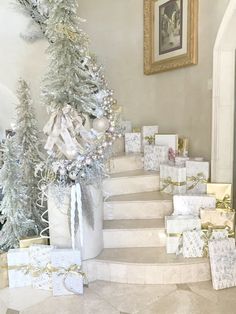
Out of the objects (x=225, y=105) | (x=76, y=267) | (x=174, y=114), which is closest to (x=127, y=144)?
(x=174, y=114)

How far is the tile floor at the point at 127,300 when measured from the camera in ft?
7.38

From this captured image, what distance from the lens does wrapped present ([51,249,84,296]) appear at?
8.07 feet

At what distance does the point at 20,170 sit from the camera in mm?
2871

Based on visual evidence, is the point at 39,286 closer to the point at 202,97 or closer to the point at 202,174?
the point at 202,174

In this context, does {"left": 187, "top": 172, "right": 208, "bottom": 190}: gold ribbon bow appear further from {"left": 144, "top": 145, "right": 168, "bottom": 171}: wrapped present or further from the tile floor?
the tile floor

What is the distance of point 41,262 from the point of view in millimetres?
2580

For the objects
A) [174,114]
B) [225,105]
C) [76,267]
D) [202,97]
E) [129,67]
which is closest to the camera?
[76,267]

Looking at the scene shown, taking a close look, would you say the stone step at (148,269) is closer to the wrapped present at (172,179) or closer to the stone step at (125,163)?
the wrapped present at (172,179)

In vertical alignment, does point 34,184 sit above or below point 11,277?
above

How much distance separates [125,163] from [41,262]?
1533 mm

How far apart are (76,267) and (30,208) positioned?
80cm

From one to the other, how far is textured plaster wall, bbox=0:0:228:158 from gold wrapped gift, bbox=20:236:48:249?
154cm

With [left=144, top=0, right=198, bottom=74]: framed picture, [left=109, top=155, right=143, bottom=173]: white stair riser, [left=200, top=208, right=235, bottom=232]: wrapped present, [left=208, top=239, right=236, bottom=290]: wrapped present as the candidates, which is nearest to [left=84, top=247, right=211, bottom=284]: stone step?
[left=208, top=239, right=236, bottom=290]: wrapped present

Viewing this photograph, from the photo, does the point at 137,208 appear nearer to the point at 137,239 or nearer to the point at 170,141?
the point at 137,239
